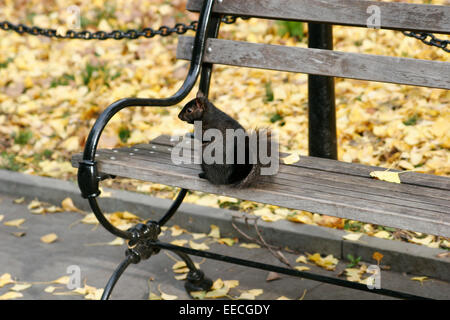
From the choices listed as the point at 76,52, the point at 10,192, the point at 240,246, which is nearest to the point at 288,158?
the point at 240,246

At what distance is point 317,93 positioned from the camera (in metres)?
3.46

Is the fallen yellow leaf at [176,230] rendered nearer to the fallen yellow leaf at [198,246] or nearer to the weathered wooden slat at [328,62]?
the fallen yellow leaf at [198,246]

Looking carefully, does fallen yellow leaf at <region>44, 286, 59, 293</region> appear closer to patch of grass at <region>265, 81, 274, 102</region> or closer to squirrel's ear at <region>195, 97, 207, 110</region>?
squirrel's ear at <region>195, 97, 207, 110</region>

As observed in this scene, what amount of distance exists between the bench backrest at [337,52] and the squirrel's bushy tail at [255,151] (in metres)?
0.52

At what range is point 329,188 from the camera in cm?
225

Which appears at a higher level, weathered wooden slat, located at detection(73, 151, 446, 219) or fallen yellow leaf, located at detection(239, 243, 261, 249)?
weathered wooden slat, located at detection(73, 151, 446, 219)

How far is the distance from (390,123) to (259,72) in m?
1.46

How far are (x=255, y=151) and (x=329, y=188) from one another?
0.30 m

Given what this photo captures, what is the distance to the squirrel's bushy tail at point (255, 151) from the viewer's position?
226 centimetres

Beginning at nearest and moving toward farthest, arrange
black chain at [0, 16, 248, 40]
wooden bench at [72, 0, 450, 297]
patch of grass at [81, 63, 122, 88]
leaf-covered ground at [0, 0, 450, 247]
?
wooden bench at [72, 0, 450, 297]
black chain at [0, 16, 248, 40]
leaf-covered ground at [0, 0, 450, 247]
patch of grass at [81, 63, 122, 88]

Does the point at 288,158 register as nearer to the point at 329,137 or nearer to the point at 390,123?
the point at 329,137

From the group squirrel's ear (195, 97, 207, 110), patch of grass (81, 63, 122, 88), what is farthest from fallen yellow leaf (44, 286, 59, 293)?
patch of grass (81, 63, 122, 88)

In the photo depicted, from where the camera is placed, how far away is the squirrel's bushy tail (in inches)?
88.9

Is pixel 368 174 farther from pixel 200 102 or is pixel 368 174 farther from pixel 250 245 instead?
pixel 250 245
